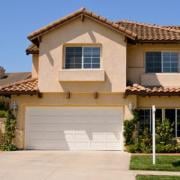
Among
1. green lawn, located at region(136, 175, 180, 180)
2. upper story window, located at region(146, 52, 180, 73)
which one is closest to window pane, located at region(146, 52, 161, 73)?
upper story window, located at region(146, 52, 180, 73)

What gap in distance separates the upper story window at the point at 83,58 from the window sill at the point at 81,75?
0.39m

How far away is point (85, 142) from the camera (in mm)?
22547

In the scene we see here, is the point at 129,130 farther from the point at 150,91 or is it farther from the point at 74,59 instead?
the point at 74,59

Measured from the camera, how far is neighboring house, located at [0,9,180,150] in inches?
885

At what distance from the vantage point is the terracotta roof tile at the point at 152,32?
23266 mm

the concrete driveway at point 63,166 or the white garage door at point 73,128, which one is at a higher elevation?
the white garage door at point 73,128

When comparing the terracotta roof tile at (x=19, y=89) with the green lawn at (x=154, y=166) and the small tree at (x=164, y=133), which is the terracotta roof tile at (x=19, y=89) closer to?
the small tree at (x=164, y=133)

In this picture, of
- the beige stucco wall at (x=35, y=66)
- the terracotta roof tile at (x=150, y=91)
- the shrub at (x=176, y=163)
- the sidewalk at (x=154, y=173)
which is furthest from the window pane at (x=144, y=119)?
the sidewalk at (x=154, y=173)

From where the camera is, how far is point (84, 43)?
22859mm

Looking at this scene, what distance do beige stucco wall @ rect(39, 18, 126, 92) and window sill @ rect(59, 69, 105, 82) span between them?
0.26 metres

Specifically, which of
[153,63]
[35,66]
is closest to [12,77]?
[35,66]

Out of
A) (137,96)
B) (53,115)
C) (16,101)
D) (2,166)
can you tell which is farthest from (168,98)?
(2,166)

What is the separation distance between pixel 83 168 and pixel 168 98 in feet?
28.1

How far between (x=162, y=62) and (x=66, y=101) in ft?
17.8
